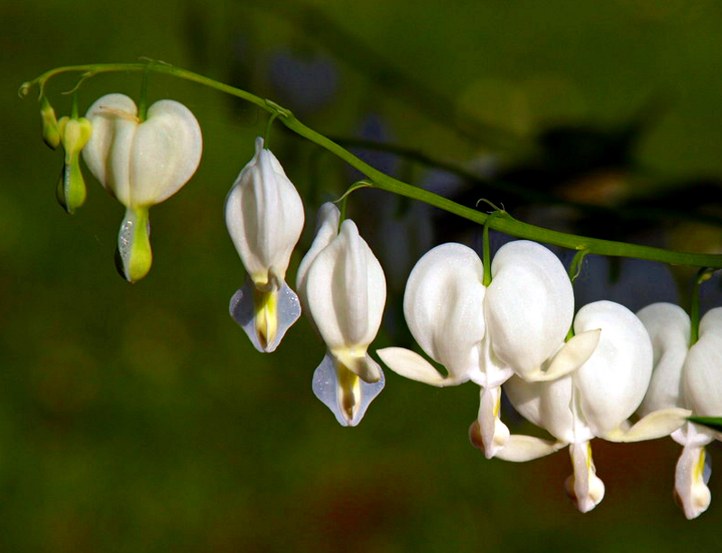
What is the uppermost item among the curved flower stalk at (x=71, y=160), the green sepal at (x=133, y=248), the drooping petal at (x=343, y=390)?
the curved flower stalk at (x=71, y=160)

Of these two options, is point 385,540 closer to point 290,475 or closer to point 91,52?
point 290,475

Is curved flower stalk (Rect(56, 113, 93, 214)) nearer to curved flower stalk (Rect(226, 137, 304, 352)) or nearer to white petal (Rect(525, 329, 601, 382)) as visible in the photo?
curved flower stalk (Rect(226, 137, 304, 352))

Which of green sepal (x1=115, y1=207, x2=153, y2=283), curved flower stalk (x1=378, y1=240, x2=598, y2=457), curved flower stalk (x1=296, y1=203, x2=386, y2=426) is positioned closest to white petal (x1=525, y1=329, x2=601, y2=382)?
curved flower stalk (x1=378, y1=240, x2=598, y2=457)

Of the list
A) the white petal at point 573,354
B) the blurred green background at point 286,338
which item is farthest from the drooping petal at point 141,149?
the blurred green background at point 286,338

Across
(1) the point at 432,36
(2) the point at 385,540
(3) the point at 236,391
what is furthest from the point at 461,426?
(1) the point at 432,36

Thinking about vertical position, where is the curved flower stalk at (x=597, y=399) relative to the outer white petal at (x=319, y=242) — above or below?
below

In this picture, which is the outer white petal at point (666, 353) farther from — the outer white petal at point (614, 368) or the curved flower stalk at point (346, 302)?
the curved flower stalk at point (346, 302)
